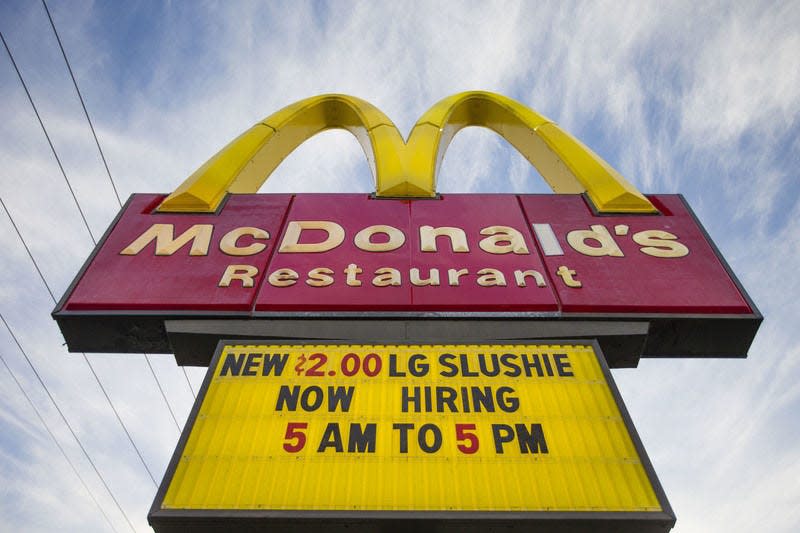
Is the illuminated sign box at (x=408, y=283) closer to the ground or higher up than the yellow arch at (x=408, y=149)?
closer to the ground

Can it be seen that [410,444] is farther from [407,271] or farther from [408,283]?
[407,271]

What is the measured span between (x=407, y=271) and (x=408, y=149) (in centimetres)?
266

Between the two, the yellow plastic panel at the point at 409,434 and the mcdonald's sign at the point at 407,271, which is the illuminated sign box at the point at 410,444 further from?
the mcdonald's sign at the point at 407,271

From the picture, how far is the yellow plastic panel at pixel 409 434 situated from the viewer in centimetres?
322

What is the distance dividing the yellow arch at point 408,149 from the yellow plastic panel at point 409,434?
2.78 meters

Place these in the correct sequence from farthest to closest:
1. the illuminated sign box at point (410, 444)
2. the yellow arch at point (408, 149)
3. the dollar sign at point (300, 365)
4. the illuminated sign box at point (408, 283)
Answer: the yellow arch at point (408, 149)
the illuminated sign box at point (408, 283)
the dollar sign at point (300, 365)
the illuminated sign box at point (410, 444)

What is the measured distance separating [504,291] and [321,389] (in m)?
2.00

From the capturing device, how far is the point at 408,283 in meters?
5.20

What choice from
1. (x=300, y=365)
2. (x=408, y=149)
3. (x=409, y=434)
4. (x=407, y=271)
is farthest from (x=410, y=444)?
(x=408, y=149)

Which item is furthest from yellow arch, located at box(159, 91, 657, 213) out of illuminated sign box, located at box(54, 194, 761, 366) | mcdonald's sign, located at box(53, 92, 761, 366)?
illuminated sign box, located at box(54, 194, 761, 366)

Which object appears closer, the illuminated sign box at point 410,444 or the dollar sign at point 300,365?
the illuminated sign box at point 410,444

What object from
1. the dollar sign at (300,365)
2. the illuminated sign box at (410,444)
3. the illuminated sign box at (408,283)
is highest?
the illuminated sign box at (408,283)

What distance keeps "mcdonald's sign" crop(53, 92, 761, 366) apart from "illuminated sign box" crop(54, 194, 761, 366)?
16mm

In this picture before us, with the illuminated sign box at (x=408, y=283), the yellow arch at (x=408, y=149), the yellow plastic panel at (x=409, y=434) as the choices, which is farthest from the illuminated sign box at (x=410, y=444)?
the yellow arch at (x=408, y=149)
